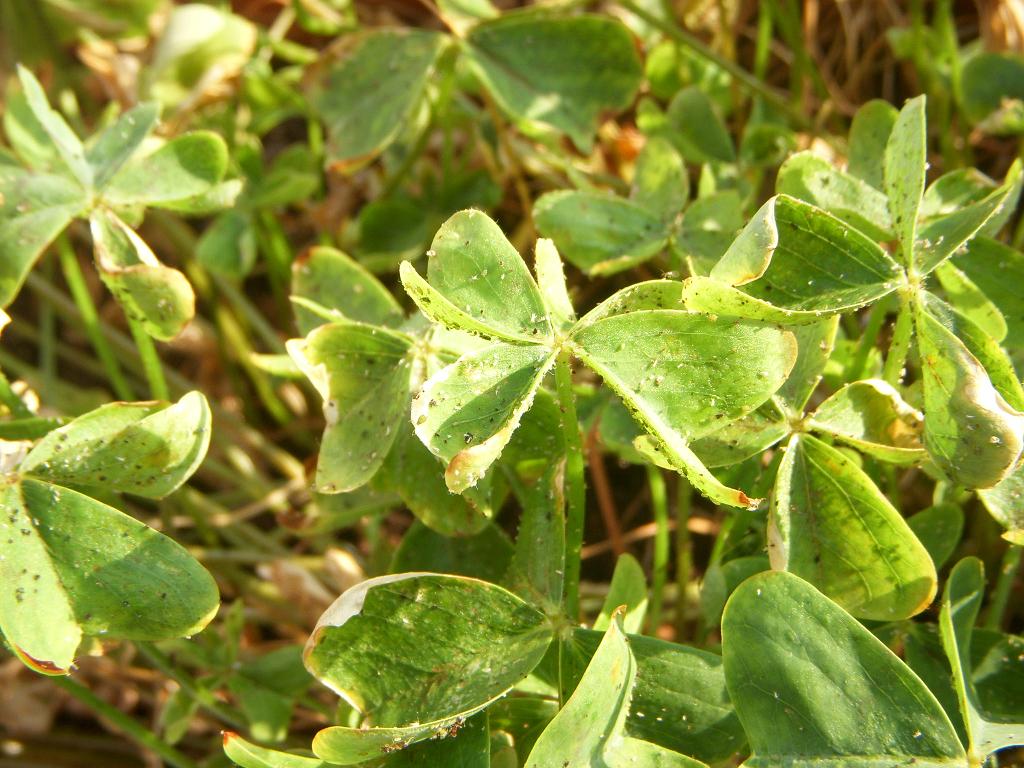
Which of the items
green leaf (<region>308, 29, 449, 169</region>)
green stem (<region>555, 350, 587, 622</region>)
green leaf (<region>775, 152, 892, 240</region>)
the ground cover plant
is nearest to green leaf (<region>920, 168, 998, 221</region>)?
the ground cover plant

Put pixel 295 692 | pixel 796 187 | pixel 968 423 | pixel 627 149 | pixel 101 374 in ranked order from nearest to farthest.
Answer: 1. pixel 968 423
2. pixel 796 187
3. pixel 295 692
4. pixel 627 149
5. pixel 101 374

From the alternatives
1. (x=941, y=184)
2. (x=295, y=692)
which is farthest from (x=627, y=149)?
(x=295, y=692)

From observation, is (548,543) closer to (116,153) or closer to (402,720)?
(402,720)

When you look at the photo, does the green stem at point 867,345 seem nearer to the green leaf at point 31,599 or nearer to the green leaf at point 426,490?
the green leaf at point 426,490

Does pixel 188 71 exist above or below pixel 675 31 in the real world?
below

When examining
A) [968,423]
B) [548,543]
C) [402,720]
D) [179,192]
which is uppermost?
[968,423]

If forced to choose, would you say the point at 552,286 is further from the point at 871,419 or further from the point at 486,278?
the point at 871,419
